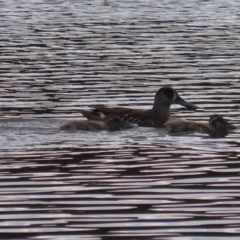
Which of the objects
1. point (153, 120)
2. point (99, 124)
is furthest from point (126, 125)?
point (153, 120)

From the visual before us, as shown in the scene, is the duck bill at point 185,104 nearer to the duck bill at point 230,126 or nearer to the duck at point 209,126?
the duck at point 209,126

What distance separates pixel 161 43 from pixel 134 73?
5.97 m

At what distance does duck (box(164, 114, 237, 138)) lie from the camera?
1540 cm

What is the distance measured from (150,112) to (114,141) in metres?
2.54

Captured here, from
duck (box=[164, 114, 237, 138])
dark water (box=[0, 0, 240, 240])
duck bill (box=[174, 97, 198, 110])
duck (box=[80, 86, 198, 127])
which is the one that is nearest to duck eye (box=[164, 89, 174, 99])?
duck (box=[80, 86, 198, 127])

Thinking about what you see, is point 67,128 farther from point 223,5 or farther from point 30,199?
point 223,5

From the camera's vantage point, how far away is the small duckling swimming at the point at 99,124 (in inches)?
609

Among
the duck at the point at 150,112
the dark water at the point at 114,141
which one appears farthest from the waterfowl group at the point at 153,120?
the dark water at the point at 114,141

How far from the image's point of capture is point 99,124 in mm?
15883

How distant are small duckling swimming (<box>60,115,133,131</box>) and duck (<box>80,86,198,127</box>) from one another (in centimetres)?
23

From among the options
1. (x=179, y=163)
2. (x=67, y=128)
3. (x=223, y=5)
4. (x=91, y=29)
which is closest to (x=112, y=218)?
(x=179, y=163)

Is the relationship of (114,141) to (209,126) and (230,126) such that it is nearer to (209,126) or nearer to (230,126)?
(209,126)

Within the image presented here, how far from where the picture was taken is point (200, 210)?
1009 cm

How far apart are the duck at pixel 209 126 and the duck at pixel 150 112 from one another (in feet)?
3.09
